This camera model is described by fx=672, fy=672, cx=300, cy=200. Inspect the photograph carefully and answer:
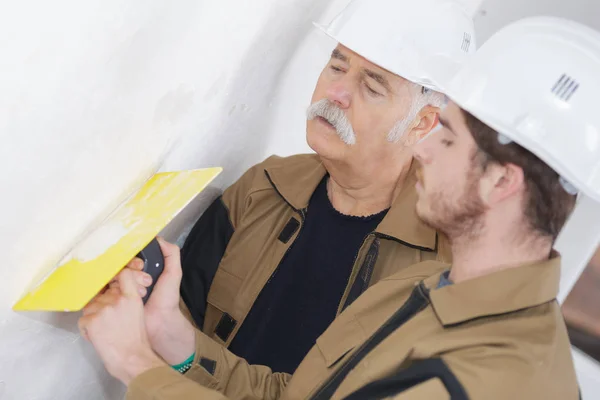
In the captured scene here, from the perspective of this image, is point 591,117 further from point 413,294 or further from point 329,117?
point 329,117

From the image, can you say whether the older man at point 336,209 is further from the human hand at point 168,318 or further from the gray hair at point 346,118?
the human hand at point 168,318

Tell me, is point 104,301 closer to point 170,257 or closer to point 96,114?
point 170,257

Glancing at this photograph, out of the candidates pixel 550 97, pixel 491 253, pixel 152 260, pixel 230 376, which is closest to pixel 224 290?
pixel 230 376

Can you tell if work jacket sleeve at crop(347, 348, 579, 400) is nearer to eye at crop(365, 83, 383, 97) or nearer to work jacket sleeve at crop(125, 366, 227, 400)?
work jacket sleeve at crop(125, 366, 227, 400)

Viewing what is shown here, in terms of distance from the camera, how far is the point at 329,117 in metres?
1.54

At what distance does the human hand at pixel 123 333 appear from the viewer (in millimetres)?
1146

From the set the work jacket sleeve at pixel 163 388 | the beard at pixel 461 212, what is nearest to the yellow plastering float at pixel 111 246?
the work jacket sleeve at pixel 163 388

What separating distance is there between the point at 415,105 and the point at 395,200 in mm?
229

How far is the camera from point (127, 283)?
3.86 ft

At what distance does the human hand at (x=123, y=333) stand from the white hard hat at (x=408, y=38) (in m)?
0.76

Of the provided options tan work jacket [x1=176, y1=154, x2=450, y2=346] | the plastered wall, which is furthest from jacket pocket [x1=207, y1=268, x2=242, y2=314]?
the plastered wall

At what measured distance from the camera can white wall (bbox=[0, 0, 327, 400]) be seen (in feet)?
3.28

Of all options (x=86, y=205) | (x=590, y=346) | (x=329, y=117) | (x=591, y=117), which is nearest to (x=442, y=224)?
(x=591, y=117)

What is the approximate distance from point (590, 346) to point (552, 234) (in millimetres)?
1735
